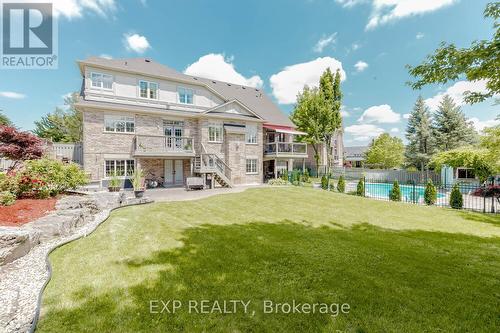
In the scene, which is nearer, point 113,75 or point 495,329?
point 495,329

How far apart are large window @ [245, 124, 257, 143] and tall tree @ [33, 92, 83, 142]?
3681cm

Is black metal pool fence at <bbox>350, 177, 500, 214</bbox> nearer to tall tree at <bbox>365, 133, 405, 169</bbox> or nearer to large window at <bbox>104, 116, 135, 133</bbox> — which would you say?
tall tree at <bbox>365, 133, 405, 169</bbox>

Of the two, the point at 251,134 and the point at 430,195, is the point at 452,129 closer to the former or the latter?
the point at 430,195

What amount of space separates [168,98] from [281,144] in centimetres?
1299

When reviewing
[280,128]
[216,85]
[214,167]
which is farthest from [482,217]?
[216,85]

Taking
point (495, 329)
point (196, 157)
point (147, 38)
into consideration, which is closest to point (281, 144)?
point (196, 157)

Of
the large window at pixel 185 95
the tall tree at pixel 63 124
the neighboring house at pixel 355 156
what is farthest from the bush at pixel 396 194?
the tall tree at pixel 63 124

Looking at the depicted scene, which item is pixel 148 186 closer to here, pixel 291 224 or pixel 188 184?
pixel 188 184

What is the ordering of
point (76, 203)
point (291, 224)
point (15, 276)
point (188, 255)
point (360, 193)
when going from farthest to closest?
point (360, 193) → point (76, 203) → point (291, 224) → point (188, 255) → point (15, 276)

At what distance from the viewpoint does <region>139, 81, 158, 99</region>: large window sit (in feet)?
64.0

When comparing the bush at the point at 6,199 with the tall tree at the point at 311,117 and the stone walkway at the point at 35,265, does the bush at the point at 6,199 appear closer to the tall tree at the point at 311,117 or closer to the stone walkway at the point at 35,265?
the stone walkway at the point at 35,265

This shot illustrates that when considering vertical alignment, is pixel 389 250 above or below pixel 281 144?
below

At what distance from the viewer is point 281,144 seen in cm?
2567

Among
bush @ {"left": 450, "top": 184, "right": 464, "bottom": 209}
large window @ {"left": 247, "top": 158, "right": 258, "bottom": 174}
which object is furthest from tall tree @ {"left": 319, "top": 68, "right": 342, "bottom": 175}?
bush @ {"left": 450, "top": 184, "right": 464, "bottom": 209}
